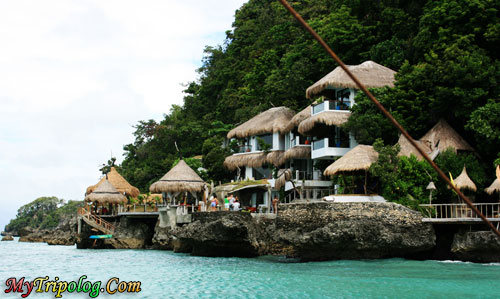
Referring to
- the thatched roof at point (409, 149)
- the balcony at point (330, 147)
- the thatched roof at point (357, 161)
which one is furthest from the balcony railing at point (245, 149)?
the thatched roof at point (409, 149)

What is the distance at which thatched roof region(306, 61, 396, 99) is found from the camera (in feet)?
95.7

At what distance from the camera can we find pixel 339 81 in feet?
96.0

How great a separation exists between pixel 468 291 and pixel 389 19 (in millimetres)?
24732

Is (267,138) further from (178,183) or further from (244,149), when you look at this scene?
(178,183)

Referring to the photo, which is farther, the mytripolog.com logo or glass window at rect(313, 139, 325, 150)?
glass window at rect(313, 139, 325, 150)

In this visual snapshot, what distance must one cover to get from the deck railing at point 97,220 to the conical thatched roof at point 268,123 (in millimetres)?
10776

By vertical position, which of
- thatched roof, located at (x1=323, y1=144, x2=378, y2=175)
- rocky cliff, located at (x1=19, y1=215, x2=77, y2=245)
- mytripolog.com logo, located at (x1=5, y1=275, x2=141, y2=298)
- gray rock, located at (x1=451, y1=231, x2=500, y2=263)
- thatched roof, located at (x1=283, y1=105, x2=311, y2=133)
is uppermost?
thatched roof, located at (x1=283, y1=105, x2=311, y2=133)

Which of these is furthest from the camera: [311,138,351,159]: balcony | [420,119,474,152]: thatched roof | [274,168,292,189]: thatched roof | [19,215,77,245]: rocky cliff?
[19,215,77,245]: rocky cliff

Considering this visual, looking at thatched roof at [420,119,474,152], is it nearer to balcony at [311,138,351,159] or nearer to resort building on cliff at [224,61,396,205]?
resort building on cliff at [224,61,396,205]

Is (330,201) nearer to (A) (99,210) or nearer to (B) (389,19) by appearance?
(B) (389,19)

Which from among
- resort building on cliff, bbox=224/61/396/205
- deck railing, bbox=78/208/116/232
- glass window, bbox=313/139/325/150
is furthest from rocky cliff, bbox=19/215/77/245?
glass window, bbox=313/139/325/150

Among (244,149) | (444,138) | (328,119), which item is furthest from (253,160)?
(444,138)

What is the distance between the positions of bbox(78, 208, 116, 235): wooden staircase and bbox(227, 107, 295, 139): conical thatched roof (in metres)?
10.8

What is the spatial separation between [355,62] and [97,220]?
21.1 meters
